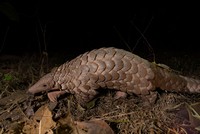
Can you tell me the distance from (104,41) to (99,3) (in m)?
0.54

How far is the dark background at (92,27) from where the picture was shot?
2752mm

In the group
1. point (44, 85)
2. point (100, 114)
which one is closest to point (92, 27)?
point (44, 85)

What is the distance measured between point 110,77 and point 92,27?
167 centimetres

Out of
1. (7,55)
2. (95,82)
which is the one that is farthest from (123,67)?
(7,55)

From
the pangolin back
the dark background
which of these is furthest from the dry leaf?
the dark background

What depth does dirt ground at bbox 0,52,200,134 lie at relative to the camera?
1.31 meters

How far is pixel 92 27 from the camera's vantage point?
3.05 meters

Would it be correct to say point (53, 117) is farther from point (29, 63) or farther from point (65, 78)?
point (29, 63)

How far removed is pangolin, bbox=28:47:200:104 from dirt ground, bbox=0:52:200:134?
0.20 ft

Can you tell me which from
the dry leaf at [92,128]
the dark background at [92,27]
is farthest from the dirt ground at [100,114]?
the dark background at [92,27]

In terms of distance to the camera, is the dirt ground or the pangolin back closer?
the dirt ground

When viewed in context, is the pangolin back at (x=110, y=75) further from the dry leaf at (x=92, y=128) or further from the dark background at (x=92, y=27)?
the dark background at (x=92, y=27)

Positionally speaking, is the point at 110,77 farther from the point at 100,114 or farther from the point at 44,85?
the point at 44,85

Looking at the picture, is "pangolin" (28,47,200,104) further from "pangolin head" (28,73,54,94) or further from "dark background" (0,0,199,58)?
"dark background" (0,0,199,58)
